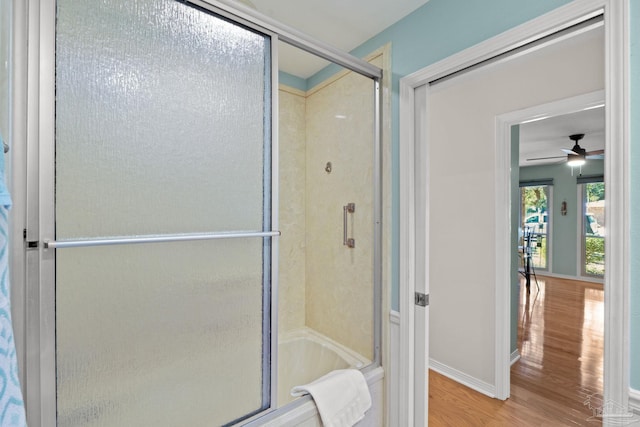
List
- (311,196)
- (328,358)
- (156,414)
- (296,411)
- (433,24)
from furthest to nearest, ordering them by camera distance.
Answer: (311,196) < (328,358) < (433,24) < (296,411) < (156,414)

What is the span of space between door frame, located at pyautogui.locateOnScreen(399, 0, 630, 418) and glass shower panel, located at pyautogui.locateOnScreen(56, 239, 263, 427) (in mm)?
818

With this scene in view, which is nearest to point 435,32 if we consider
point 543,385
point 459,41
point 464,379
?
point 459,41

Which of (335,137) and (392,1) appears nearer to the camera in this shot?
(392,1)

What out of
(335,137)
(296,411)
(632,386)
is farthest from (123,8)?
(632,386)

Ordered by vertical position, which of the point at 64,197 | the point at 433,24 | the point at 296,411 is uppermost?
the point at 433,24

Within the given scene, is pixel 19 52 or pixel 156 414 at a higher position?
pixel 19 52

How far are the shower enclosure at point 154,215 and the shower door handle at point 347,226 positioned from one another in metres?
0.87

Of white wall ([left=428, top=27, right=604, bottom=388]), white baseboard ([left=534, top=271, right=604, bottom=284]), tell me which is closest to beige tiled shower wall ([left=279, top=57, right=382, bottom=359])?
white wall ([left=428, top=27, right=604, bottom=388])

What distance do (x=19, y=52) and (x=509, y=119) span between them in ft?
8.90

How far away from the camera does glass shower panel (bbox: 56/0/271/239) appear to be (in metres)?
0.93

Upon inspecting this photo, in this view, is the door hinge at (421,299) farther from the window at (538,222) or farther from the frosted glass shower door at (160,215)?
the window at (538,222)

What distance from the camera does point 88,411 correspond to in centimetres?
97

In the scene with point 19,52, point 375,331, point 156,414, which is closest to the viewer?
point 19,52

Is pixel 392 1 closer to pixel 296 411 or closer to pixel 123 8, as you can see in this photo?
pixel 123 8
